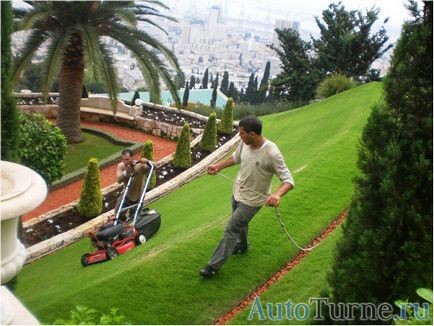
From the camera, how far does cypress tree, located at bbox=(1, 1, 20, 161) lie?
5797mm

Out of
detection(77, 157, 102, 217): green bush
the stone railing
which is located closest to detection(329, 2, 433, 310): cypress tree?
detection(77, 157, 102, 217): green bush

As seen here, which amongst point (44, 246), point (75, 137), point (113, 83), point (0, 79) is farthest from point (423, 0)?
point (75, 137)

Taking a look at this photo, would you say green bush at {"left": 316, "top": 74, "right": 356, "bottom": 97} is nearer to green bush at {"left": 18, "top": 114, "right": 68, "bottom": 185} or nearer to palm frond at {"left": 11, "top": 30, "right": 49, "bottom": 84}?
A: palm frond at {"left": 11, "top": 30, "right": 49, "bottom": 84}

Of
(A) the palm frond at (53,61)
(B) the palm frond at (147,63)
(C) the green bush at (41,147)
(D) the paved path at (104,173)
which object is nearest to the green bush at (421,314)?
(C) the green bush at (41,147)

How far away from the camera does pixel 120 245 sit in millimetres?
6977

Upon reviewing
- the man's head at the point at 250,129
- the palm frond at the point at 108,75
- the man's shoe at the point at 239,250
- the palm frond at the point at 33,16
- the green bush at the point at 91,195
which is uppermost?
the palm frond at the point at 33,16

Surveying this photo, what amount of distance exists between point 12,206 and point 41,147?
7068 millimetres

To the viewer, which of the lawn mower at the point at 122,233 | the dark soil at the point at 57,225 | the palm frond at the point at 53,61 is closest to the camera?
the lawn mower at the point at 122,233

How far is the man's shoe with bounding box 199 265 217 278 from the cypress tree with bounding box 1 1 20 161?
2.75 meters

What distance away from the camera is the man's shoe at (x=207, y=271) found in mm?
5246

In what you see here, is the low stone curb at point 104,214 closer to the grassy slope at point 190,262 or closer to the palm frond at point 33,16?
the grassy slope at point 190,262

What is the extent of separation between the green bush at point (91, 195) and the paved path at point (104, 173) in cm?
124

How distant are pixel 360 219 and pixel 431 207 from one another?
19.4 inches

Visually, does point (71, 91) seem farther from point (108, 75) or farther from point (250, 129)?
point (250, 129)
